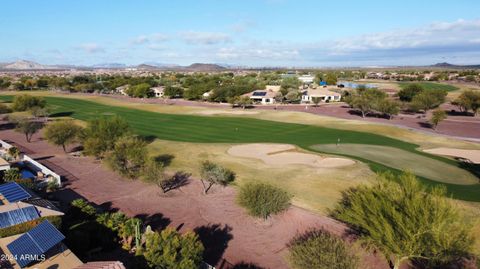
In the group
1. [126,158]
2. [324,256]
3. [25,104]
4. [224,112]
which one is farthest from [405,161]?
[25,104]

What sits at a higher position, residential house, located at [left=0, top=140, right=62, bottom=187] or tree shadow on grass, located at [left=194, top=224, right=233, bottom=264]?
residential house, located at [left=0, top=140, right=62, bottom=187]

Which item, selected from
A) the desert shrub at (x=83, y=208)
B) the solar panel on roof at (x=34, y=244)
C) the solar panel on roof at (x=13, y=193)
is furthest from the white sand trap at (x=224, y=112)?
the solar panel on roof at (x=34, y=244)

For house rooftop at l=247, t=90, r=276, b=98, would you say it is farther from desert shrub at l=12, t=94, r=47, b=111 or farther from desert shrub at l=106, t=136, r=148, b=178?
desert shrub at l=106, t=136, r=148, b=178

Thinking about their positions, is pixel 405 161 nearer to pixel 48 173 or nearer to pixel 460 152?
pixel 460 152

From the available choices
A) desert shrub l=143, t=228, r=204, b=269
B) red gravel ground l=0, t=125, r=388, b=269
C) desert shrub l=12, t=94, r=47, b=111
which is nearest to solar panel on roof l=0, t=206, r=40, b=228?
desert shrub l=143, t=228, r=204, b=269

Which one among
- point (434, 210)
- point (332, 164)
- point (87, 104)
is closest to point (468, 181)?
point (332, 164)
